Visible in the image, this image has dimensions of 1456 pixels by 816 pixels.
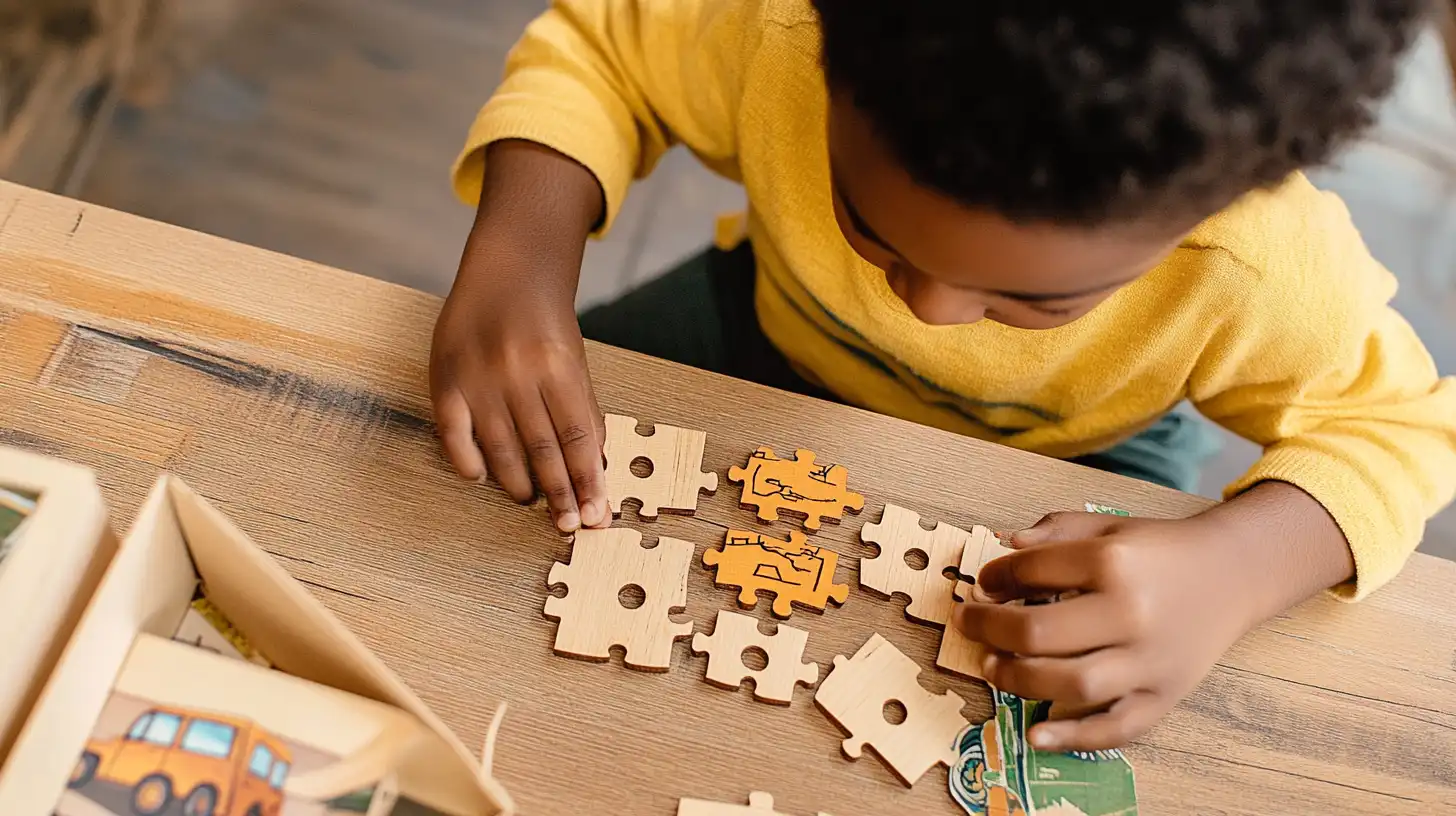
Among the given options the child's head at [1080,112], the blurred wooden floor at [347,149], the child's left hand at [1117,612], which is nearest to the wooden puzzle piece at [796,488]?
the child's left hand at [1117,612]

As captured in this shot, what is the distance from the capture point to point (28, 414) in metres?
0.73

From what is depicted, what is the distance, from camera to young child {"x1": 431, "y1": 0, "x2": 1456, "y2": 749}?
18.4 inches

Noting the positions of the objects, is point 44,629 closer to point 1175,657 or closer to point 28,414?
point 28,414

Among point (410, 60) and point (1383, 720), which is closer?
point (1383, 720)

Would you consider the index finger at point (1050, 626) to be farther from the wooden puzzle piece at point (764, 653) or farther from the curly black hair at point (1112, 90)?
the curly black hair at point (1112, 90)

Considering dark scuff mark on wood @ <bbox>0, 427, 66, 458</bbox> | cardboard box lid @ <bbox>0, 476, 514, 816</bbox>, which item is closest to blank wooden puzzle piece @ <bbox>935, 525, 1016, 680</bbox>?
cardboard box lid @ <bbox>0, 476, 514, 816</bbox>

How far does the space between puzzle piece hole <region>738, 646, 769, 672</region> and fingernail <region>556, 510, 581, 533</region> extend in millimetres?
147

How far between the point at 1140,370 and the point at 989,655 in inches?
12.0

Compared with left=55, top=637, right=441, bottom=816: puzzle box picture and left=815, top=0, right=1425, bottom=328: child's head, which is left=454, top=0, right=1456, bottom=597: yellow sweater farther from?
left=55, top=637, right=441, bottom=816: puzzle box picture

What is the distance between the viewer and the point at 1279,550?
77 cm

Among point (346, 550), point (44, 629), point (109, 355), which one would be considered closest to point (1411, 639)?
point (346, 550)

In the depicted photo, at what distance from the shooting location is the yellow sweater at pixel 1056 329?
779 mm

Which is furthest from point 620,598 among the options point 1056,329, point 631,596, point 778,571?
point 1056,329

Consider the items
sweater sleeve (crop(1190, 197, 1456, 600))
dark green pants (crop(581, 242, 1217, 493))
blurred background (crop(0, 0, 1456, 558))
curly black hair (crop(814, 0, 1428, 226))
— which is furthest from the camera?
blurred background (crop(0, 0, 1456, 558))
